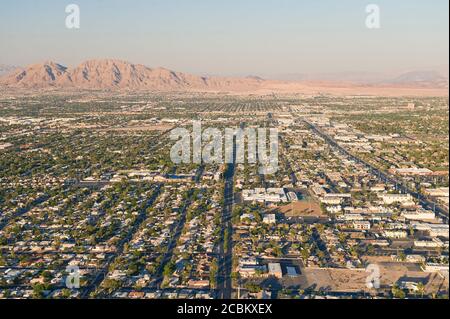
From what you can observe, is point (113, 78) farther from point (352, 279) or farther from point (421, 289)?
point (421, 289)

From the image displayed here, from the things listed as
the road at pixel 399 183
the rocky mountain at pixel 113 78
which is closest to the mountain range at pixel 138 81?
the rocky mountain at pixel 113 78

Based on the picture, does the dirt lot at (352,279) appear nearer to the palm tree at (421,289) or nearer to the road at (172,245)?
the palm tree at (421,289)

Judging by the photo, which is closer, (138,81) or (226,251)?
(226,251)

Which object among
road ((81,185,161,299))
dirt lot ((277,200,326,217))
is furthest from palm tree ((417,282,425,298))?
road ((81,185,161,299))

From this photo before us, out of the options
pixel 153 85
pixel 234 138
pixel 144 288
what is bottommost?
pixel 144 288

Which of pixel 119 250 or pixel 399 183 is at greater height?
pixel 399 183

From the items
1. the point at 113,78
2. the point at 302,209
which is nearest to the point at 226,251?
the point at 302,209
